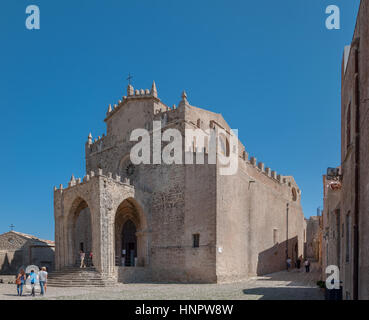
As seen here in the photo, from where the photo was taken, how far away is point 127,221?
89.3 feet

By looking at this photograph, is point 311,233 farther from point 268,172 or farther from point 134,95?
point 134,95

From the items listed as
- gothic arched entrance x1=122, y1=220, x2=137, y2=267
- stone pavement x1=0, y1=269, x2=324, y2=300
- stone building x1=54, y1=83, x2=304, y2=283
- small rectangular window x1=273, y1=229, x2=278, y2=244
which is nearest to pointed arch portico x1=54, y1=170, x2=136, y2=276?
stone building x1=54, y1=83, x2=304, y2=283

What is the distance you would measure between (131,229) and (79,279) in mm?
8226

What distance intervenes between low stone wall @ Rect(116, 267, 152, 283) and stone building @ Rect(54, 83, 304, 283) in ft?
0.19

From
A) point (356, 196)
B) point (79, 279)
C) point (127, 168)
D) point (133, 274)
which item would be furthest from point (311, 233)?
point (356, 196)

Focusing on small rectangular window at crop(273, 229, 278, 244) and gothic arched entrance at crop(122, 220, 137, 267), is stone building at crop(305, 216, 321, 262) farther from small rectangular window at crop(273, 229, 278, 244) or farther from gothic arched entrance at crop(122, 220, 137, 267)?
gothic arched entrance at crop(122, 220, 137, 267)

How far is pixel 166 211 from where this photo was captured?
75.9 feet

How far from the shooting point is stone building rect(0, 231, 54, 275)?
27.0 meters

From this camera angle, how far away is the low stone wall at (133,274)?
809 inches
